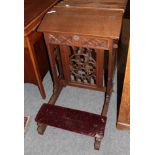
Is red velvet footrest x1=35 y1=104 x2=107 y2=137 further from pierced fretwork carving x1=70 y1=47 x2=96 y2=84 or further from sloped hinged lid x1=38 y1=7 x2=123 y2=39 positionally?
sloped hinged lid x1=38 y1=7 x2=123 y2=39

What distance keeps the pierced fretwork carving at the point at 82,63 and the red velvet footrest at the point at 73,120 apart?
34 cm

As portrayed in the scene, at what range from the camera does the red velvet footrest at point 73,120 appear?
4.65 ft

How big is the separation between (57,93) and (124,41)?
1.06 m

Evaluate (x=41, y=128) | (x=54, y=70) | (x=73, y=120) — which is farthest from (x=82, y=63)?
(x=41, y=128)

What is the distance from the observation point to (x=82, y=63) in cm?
159

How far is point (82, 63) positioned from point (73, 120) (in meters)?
0.46

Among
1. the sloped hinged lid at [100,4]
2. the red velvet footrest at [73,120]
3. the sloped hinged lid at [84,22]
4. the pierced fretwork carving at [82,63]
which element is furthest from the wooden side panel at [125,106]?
the sloped hinged lid at [100,4]

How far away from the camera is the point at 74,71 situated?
171 centimetres

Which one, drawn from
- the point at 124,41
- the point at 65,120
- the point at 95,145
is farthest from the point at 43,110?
the point at 124,41

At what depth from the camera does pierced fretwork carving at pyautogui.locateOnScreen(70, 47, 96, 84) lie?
1534 millimetres

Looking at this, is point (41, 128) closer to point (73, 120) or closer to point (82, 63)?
point (73, 120)

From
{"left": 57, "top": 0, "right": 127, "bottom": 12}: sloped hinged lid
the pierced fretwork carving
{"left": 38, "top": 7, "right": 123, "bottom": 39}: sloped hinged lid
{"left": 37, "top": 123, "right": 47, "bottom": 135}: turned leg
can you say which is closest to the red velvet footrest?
{"left": 37, "top": 123, "right": 47, "bottom": 135}: turned leg
